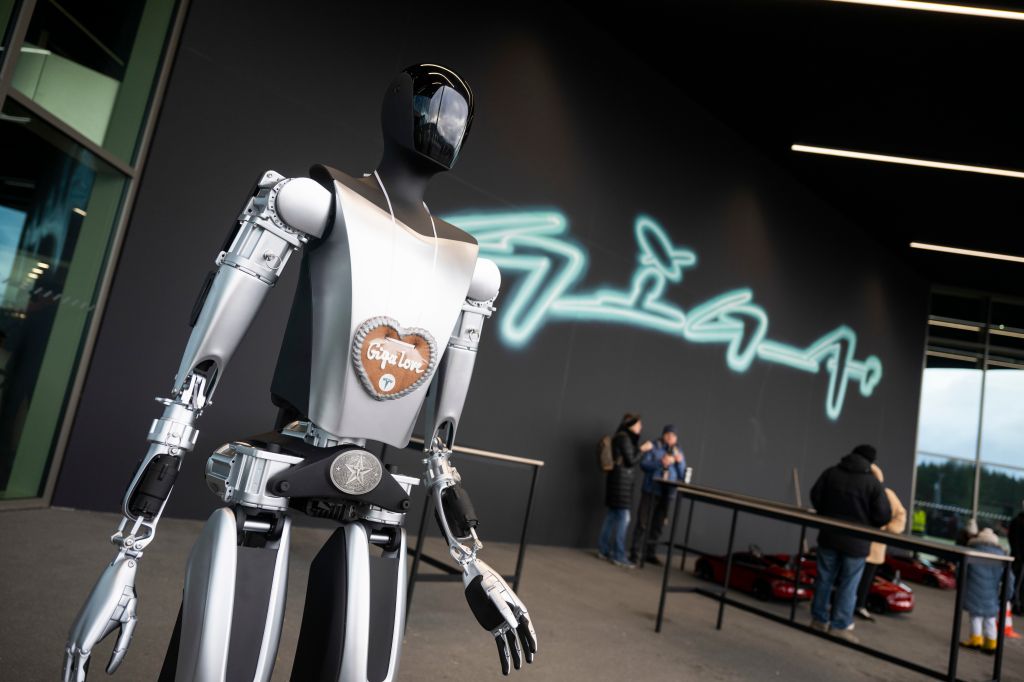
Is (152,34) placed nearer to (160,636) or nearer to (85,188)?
(85,188)

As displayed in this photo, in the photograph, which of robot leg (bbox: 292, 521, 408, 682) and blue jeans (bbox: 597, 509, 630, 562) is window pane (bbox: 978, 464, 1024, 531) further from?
robot leg (bbox: 292, 521, 408, 682)

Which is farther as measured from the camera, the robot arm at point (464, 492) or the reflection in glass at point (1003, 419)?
the reflection in glass at point (1003, 419)

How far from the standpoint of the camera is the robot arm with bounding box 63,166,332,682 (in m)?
1.34

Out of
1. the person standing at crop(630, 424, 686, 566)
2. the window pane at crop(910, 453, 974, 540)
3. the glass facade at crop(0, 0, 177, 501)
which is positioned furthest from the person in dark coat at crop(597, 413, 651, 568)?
the window pane at crop(910, 453, 974, 540)

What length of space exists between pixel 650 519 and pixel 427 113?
19.1 feet

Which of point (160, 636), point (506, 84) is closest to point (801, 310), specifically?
point (506, 84)

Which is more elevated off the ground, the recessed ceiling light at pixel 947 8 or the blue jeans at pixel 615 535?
the recessed ceiling light at pixel 947 8

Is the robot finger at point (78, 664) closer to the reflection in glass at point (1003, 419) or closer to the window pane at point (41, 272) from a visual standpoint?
the window pane at point (41, 272)

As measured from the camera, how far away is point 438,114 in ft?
5.49

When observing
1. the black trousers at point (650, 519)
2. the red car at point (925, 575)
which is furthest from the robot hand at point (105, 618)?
the red car at point (925, 575)

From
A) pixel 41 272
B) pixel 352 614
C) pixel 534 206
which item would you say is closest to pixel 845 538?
pixel 534 206

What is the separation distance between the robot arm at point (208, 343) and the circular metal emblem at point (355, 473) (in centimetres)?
28

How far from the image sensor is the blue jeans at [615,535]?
6.36 metres

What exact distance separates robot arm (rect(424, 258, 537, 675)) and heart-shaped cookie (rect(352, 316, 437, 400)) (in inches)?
6.6
